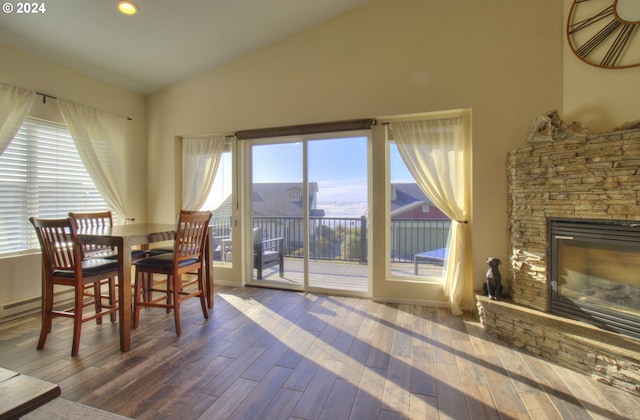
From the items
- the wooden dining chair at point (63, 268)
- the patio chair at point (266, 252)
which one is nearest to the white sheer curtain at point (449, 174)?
the patio chair at point (266, 252)

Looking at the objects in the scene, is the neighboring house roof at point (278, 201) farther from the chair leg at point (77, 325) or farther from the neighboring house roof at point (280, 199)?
the chair leg at point (77, 325)

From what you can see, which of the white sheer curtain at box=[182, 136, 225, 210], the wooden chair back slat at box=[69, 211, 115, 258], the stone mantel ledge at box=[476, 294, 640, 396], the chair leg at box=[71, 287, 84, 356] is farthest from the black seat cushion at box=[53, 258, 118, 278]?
the stone mantel ledge at box=[476, 294, 640, 396]

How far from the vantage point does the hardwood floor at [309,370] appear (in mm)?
1636

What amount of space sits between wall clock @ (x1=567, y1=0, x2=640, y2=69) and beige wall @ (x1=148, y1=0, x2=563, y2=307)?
128mm

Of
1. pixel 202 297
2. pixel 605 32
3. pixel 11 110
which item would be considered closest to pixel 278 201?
pixel 202 297

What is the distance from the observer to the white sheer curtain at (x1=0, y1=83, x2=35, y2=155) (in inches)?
109

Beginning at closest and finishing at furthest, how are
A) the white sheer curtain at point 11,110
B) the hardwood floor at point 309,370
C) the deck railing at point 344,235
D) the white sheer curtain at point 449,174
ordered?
1. the hardwood floor at point 309,370
2. the white sheer curtain at point 11,110
3. the white sheer curtain at point 449,174
4. the deck railing at point 344,235

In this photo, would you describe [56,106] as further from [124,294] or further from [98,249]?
[124,294]

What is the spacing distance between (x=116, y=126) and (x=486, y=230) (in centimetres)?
451

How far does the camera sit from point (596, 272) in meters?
2.21

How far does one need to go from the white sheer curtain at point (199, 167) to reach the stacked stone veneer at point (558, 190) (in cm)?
341

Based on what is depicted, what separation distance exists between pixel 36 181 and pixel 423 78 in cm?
413

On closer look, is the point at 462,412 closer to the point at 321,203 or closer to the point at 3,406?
the point at 3,406

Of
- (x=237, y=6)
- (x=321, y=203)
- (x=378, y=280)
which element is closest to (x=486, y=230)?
(x=378, y=280)
